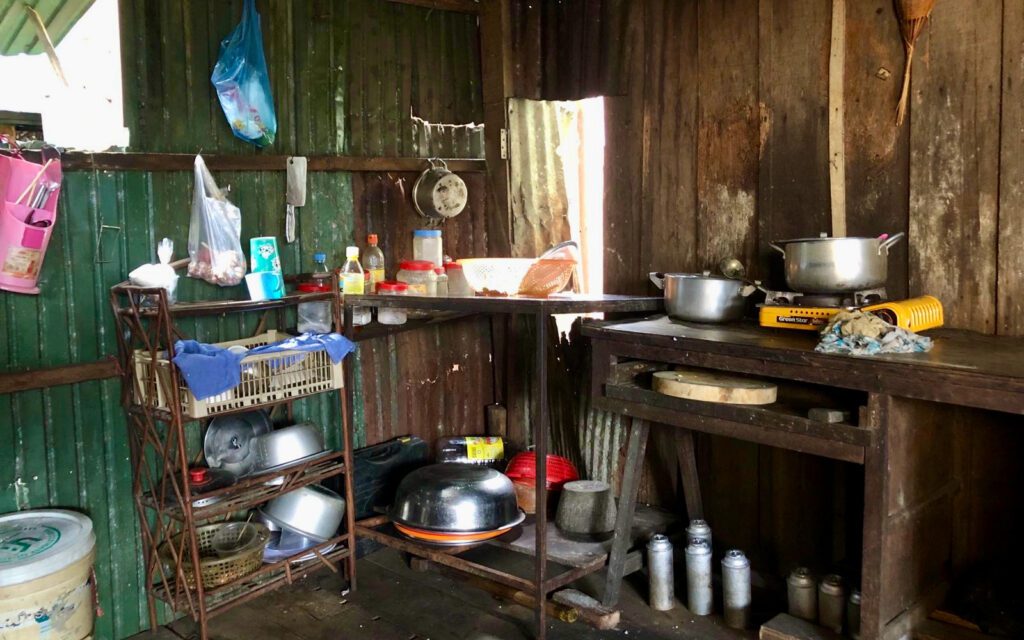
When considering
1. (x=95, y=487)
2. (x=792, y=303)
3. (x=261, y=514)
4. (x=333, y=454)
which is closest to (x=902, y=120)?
(x=792, y=303)

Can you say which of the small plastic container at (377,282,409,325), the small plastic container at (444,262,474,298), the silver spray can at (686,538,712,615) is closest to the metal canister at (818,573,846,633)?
the silver spray can at (686,538,712,615)

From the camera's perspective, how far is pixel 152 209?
3.21 meters

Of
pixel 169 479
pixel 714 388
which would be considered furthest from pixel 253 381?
pixel 714 388

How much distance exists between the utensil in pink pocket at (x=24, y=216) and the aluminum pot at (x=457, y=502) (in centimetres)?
159

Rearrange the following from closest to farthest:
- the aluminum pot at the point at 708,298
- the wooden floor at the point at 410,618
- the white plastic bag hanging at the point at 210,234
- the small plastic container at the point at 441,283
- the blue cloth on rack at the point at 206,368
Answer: the blue cloth on rack at the point at 206,368 < the aluminum pot at the point at 708,298 < the wooden floor at the point at 410,618 < the white plastic bag hanging at the point at 210,234 < the small plastic container at the point at 441,283

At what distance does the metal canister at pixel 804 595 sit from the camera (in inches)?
114

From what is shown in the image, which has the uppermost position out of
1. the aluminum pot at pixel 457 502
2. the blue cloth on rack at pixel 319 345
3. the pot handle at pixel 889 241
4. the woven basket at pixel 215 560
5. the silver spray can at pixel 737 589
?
the pot handle at pixel 889 241

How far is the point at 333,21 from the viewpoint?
12.3 feet

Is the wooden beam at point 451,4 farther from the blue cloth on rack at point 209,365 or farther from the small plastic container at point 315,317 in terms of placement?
the blue cloth on rack at point 209,365

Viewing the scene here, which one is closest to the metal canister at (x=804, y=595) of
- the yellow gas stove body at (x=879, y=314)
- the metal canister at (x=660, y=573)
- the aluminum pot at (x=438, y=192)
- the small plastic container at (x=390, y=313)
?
the metal canister at (x=660, y=573)

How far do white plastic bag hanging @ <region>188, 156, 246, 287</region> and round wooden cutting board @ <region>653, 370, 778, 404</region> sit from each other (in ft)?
5.68

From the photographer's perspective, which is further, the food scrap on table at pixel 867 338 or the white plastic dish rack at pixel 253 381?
the white plastic dish rack at pixel 253 381

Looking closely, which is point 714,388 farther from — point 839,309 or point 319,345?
point 319,345

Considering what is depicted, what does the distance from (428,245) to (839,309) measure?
6.53 ft
